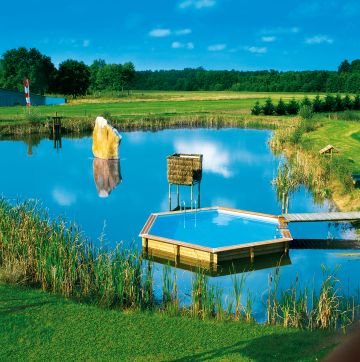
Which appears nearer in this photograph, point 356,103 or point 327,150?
point 327,150

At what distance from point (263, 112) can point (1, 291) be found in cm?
4787

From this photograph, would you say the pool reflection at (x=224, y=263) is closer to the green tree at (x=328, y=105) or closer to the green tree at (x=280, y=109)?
the green tree at (x=280, y=109)

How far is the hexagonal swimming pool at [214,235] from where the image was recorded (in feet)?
44.7

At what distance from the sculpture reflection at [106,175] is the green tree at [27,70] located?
56.0 meters

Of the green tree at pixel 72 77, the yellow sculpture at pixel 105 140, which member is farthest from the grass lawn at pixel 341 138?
the green tree at pixel 72 77

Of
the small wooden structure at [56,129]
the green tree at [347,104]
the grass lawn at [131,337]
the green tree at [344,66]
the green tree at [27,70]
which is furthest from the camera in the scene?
the green tree at [344,66]

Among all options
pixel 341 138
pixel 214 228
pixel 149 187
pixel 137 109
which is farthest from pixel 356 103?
pixel 214 228

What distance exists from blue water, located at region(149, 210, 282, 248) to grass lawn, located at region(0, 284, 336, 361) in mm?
6053

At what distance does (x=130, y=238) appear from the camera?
53.3 ft

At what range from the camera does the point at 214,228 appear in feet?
53.9

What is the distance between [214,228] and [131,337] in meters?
8.50

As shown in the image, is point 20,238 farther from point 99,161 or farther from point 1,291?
point 99,161

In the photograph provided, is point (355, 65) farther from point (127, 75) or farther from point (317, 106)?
point (317, 106)

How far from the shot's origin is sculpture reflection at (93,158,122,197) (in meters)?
24.2
